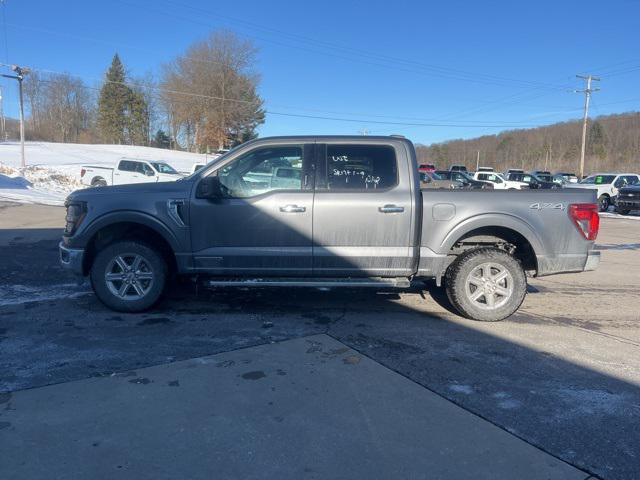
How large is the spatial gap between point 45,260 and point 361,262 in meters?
5.75

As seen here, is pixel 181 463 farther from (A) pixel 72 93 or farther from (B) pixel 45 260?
(A) pixel 72 93

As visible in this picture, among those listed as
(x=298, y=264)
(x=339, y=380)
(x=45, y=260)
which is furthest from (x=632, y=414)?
(x=45, y=260)

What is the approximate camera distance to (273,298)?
20.0 feet

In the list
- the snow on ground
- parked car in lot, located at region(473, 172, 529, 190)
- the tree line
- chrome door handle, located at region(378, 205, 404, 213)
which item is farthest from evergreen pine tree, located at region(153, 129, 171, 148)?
chrome door handle, located at region(378, 205, 404, 213)

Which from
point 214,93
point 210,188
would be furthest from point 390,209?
point 214,93

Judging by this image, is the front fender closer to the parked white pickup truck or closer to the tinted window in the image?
the parked white pickup truck

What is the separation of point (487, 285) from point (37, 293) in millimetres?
5446

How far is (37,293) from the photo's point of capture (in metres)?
6.05

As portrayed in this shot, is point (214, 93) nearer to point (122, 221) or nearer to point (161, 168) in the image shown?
point (161, 168)

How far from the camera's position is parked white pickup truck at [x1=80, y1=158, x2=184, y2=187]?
22.3 metres

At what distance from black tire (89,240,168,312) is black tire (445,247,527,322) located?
322 centimetres

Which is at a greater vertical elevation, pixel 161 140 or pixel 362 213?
pixel 161 140

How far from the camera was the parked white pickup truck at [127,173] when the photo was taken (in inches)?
877

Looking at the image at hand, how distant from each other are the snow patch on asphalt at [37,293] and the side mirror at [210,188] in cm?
231
